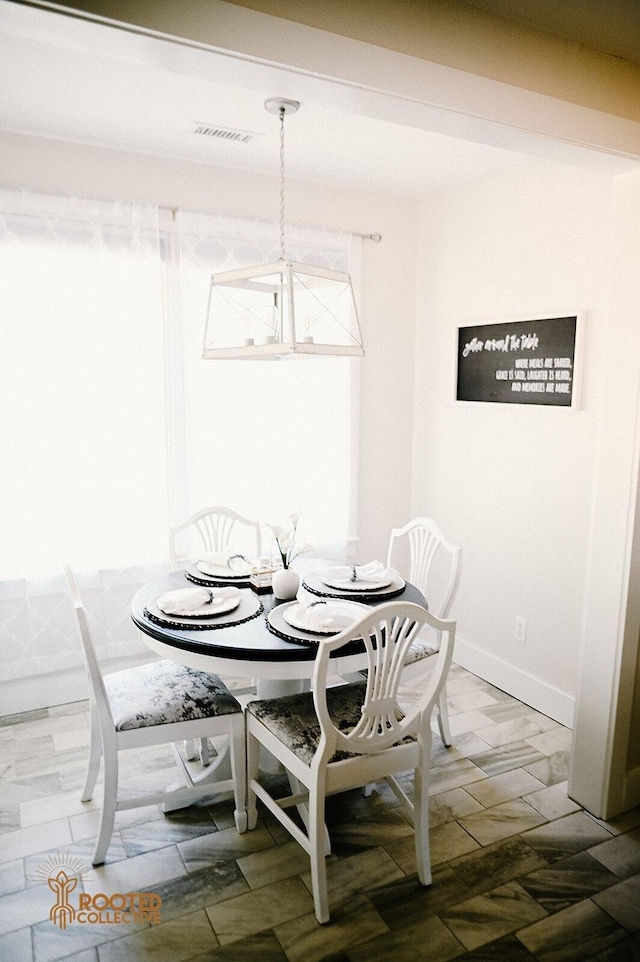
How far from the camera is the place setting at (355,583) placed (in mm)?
2615

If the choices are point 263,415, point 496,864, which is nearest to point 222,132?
point 263,415

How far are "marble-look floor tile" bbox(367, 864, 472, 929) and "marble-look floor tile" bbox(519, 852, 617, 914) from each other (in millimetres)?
232

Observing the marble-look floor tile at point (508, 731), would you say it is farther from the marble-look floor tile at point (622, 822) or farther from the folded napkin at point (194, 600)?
the folded napkin at point (194, 600)

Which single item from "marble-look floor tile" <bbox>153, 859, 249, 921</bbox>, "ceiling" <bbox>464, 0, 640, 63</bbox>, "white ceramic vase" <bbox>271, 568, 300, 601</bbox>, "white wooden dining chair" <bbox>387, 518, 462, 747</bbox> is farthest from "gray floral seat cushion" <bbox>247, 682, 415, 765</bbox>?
"ceiling" <bbox>464, 0, 640, 63</bbox>

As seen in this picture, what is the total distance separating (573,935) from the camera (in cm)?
199

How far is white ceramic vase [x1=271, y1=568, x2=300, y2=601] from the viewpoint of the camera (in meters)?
2.57

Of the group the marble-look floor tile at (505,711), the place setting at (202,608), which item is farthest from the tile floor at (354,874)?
the place setting at (202,608)

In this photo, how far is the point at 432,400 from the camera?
159 inches

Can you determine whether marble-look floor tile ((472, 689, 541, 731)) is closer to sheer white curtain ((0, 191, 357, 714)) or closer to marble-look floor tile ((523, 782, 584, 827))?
marble-look floor tile ((523, 782, 584, 827))

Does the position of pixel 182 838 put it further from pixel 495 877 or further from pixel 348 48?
pixel 348 48

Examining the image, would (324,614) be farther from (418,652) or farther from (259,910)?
(259,910)

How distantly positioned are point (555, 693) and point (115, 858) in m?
2.10

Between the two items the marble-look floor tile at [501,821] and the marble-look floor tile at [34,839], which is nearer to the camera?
the marble-look floor tile at [34,839]

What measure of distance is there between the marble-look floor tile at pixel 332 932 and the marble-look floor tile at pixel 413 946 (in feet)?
0.09
